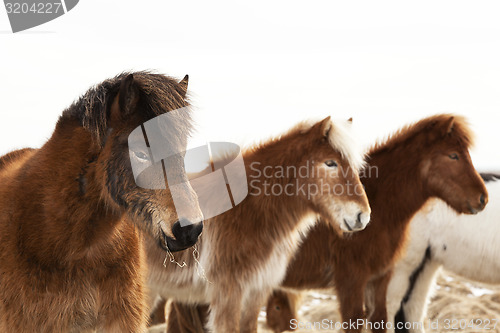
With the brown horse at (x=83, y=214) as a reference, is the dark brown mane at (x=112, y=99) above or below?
above

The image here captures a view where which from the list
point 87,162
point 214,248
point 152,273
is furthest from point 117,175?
point 152,273

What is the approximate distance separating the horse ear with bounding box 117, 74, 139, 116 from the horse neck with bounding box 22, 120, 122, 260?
244 millimetres

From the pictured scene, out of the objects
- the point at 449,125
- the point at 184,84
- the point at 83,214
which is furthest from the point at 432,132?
the point at 83,214

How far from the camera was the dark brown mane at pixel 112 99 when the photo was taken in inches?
95.5

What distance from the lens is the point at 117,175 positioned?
2381 millimetres

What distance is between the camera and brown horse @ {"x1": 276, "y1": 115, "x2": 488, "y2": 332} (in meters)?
5.42

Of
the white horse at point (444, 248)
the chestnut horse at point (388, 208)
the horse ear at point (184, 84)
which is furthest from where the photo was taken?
the white horse at point (444, 248)

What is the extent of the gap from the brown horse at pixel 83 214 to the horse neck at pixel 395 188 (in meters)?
3.74

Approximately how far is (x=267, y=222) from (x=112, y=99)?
267 centimetres

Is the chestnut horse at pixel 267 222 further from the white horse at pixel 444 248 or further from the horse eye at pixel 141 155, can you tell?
the horse eye at pixel 141 155

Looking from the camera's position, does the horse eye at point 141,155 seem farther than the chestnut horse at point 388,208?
No

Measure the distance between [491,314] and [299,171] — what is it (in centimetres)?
379

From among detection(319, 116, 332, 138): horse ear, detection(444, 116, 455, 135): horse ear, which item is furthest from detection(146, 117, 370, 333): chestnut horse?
detection(444, 116, 455, 135): horse ear

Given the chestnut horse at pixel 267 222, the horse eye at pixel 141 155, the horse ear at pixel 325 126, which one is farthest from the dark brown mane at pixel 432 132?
the horse eye at pixel 141 155
